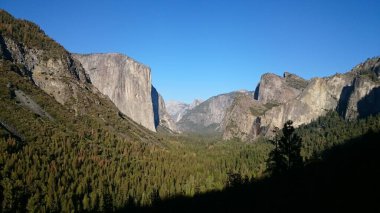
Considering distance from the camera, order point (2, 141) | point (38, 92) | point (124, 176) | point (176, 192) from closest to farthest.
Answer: point (2, 141) → point (176, 192) → point (124, 176) → point (38, 92)

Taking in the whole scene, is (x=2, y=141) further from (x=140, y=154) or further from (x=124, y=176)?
(x=140, y=154)

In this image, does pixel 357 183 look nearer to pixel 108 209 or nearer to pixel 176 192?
pixel 108 209

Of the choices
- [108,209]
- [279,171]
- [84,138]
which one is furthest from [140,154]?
[279,171]

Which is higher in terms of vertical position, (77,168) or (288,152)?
(77,168)

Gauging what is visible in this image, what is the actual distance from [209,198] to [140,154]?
69759 mm

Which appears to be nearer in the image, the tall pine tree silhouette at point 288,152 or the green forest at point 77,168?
the tall pine tree silhouette at point 288,152

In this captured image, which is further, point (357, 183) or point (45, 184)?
point (45, 184)

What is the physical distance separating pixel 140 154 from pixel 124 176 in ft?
131

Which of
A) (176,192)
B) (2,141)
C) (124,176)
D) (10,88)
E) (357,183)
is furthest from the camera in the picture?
(10,88)

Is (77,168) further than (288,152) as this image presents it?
Yes

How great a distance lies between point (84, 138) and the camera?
179 meters

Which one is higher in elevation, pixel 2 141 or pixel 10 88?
pixel 10 88

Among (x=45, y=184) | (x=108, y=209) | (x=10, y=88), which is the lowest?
(x=108, y=209)

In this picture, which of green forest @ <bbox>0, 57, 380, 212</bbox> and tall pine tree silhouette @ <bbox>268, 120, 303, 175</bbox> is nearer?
tall pine tree silhouette @ <bbox>268, 120, 303, 175</bbox>
